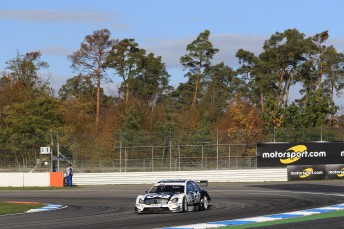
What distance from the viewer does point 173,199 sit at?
2391 centimetres

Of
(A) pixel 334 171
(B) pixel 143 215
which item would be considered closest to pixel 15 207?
(B) pixel 143 215

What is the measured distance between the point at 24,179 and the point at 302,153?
18.9 meters

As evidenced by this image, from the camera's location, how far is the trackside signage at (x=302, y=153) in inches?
1976

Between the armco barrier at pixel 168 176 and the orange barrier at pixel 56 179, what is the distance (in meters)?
2.16

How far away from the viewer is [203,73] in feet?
316

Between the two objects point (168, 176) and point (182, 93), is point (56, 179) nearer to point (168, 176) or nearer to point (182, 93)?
point (168, 176)

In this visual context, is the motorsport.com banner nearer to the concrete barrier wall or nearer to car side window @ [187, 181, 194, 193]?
the concrete barrier wall

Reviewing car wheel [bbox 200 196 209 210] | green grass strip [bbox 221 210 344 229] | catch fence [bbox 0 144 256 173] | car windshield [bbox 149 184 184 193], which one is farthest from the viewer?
catch fence [bbox 0 144 256 173]

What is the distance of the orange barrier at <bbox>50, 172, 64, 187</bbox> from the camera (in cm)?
4653

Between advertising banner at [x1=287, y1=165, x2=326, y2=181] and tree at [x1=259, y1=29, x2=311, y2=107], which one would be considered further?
tree at [x1=259, y1=29, x2=311, y2=107]

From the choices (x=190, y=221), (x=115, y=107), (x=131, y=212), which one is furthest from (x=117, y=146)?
(x=115, y=107)

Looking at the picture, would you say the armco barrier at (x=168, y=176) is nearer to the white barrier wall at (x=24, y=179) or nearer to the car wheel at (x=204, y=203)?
the white barrier wall at (x=24, y=179)

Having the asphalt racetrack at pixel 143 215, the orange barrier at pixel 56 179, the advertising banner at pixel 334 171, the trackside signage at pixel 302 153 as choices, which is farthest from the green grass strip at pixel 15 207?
the advertising banner at pixel 334 171

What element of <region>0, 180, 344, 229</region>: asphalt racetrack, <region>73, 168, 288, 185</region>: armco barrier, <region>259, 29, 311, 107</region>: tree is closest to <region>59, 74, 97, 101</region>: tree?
<region>259, 29, 311, 107</region>: tree
